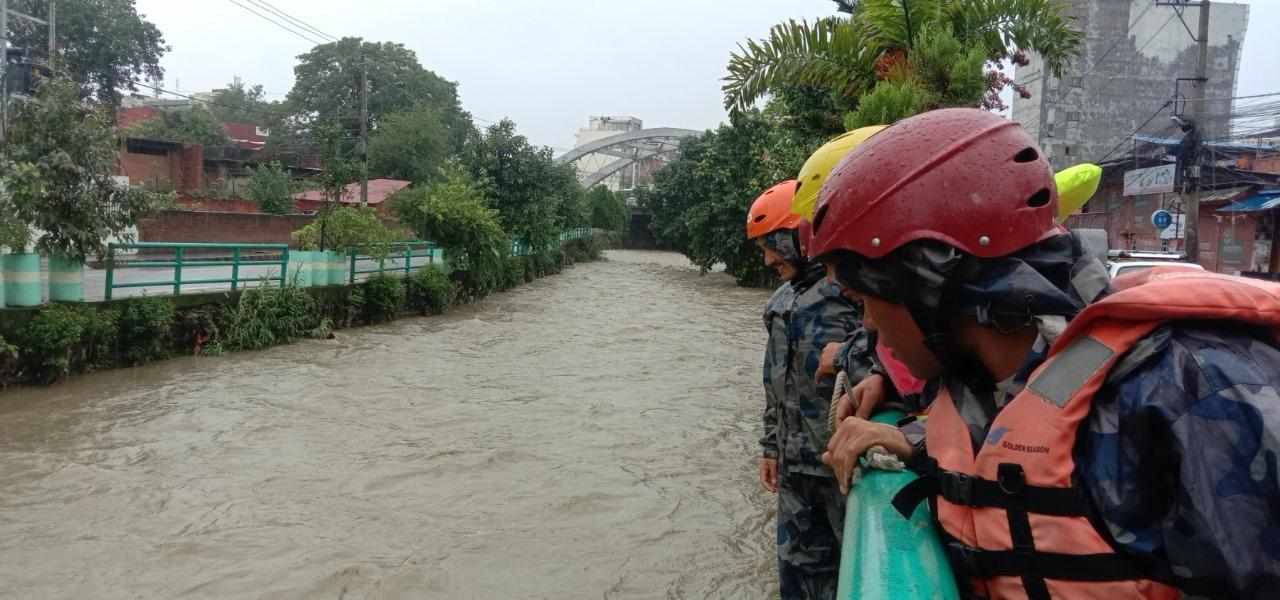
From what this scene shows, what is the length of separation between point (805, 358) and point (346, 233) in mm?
14085

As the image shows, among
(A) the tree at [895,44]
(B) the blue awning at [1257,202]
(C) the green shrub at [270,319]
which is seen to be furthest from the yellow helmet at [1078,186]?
(B) the blue awning at [1257,202]

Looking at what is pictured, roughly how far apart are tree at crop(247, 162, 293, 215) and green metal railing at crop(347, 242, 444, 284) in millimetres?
11664

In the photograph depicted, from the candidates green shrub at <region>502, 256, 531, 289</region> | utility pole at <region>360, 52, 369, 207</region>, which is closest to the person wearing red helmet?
utility pole at <region>360, 52, 369, 207</region>

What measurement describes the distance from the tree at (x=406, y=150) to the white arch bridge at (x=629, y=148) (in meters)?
12.5

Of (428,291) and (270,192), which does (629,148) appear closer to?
(270,192)

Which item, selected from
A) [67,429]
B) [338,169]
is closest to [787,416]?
[67,429]

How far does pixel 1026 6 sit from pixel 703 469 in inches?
159

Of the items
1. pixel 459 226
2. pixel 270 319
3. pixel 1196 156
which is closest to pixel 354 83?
pixel 459 226

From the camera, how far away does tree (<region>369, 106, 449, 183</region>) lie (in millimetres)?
42906

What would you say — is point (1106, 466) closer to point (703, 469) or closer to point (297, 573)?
point (297, 573)

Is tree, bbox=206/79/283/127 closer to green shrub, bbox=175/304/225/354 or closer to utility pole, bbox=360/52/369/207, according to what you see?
A: utility pole, bbox=360/52/369/207

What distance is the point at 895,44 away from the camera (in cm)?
572

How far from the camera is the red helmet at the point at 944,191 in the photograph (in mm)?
1222

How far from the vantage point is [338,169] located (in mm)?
16609
